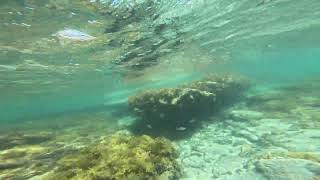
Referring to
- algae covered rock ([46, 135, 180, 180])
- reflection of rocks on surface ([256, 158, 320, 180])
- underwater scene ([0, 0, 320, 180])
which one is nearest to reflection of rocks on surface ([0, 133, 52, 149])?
underwater scene ([0, 0, 320, 180])

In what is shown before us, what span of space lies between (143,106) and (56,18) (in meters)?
5.62

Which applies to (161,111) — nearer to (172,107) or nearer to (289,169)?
(172,107)

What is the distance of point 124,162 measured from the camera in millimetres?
7555

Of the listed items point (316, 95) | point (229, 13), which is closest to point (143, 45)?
point (229, 13)

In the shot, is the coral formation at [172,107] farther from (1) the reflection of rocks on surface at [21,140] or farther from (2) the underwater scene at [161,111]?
(1) the reflection of rocks on surface at [21,140]

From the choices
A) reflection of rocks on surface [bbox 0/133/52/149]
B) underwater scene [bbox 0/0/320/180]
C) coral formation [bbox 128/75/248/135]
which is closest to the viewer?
underwater scene [bbox 0/0/320/180]

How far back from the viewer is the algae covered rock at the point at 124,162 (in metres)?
7.22

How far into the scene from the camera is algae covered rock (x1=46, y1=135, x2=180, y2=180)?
722cm

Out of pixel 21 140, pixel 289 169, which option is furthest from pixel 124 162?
pixel 21 140

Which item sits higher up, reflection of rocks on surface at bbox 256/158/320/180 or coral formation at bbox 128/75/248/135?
coral formation at bbox 128/75/248/135

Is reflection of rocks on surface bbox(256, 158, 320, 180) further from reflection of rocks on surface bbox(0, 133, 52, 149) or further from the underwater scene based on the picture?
reflection of rocks on surface bbox(0, 133, 52, 149)

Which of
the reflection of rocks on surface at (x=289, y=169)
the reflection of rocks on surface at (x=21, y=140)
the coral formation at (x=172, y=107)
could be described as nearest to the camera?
the reflection of rocks on surface at (x=289, y=169)

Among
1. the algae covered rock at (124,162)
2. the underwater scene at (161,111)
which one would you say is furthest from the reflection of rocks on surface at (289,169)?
the algae covered rock at (124,162)

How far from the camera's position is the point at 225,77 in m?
18.6
